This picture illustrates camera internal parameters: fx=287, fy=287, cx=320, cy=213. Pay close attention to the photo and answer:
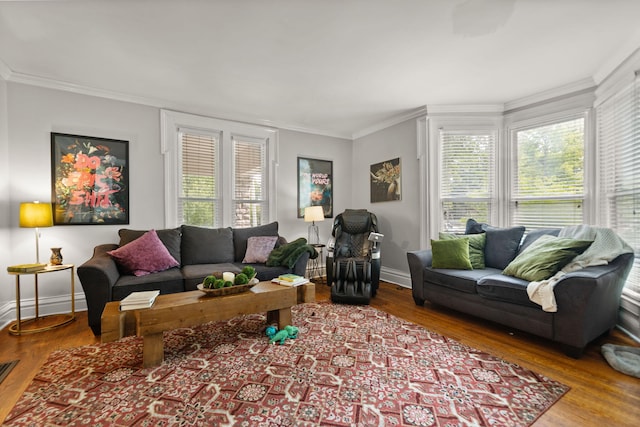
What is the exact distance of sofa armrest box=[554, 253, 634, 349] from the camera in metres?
2.14

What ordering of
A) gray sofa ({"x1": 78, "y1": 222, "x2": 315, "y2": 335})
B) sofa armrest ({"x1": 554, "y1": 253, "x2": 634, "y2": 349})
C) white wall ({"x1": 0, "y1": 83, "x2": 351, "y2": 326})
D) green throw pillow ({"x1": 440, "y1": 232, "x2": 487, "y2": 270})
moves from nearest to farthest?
sofa armrest ({"x1": 554, "y1": 253, "x2": 634, "y2": 349})
gray sofa ({"x1": 78, "y1": 222, "x2": 315, "y2": 335})
white wall ({"x1": 0, "y1": 83, "x2": 351, "y2": 326})
green throw pillow ({"x1": 440, "y1": 232, "x2": 487, "y2": 270})

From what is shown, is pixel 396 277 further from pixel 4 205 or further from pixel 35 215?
pixel 4 205

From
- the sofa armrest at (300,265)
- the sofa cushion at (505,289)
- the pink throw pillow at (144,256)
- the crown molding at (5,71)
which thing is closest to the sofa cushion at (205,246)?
the pink throw pillow at (144,256)

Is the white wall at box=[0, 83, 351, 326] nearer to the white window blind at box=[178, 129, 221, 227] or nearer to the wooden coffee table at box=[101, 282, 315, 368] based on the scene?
the white window blind at box=[178, 129, 221, 227]

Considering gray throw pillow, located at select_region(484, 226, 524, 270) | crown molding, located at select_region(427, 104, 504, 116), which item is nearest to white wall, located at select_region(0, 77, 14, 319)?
crown molding, located at select_region(427, 104, 504, 116)

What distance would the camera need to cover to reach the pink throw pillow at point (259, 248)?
3693mm

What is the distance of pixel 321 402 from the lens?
1670 mm

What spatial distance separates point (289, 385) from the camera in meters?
1.83

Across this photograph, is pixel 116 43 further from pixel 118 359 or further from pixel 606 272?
pixel 606 272

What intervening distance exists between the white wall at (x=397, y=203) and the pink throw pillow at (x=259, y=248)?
1.94m

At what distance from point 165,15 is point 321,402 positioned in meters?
2.84

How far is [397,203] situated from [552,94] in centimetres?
229

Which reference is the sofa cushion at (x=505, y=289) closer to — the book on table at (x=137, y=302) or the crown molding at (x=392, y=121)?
the crown molding at (x=392, y=121)

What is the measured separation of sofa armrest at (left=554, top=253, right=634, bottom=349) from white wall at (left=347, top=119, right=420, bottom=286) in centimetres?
204
